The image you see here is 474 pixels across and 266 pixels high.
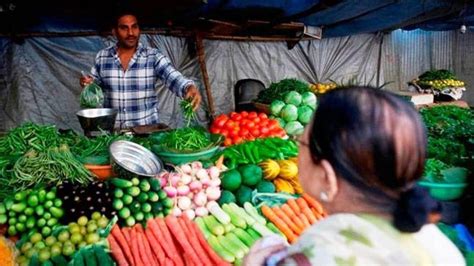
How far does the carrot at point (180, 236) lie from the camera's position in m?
2.52

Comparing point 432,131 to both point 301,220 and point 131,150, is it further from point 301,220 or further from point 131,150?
Result: point 131,150

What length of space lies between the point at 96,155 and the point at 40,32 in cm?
456

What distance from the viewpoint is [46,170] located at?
107 inches

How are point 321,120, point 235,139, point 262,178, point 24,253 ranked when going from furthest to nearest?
point 235,139 → point 262,178 → point 24,253 → point 321,120

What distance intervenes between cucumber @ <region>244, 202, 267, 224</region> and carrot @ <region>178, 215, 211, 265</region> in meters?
0.46

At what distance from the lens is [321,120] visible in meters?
1.09

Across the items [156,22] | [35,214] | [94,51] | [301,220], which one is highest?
[156,22]

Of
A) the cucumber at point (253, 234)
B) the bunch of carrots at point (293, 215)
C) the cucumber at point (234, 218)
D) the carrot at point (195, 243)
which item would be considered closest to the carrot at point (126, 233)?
the carrot at point (195, 243)

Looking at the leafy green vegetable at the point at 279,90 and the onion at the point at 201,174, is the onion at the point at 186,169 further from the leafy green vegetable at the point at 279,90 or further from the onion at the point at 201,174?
the leafy green vegetable at the point at 279,90

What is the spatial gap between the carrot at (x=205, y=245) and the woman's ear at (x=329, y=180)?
1.53 m

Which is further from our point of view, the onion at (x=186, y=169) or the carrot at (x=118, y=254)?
the onion at (x=186, y=169)

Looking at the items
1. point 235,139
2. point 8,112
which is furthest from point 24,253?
point 8,112

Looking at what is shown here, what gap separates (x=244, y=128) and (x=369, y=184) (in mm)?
2944

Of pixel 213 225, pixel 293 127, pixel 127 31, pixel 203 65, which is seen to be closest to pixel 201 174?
pixel 213 225
